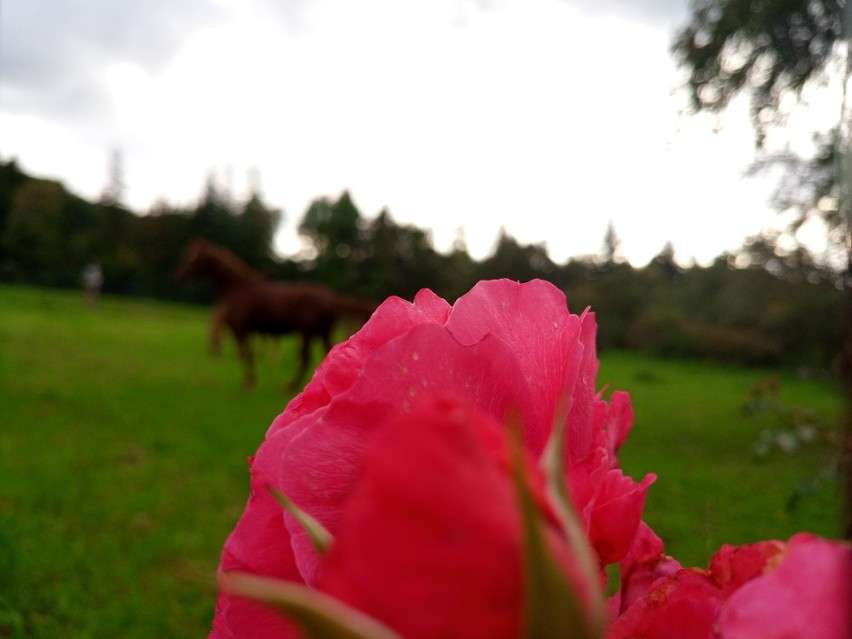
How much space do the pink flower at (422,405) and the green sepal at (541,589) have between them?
0.06 m

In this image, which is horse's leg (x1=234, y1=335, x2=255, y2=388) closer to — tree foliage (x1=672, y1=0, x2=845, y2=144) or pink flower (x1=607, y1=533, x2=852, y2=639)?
tree foliage (x1=672, y1=0, x2=845, y2=144)

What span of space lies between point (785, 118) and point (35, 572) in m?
7.44

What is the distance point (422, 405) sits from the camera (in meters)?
0.27

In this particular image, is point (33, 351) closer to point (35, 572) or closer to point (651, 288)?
point (35, 572)

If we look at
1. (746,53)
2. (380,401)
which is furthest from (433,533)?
(746,53)

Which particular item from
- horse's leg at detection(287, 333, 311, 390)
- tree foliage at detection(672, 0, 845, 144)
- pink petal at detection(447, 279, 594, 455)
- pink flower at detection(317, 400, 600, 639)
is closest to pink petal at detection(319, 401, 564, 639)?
pink flower at detection(317, 400, 600, 639)

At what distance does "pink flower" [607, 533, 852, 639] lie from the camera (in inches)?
8.3

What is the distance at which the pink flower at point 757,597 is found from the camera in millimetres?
210

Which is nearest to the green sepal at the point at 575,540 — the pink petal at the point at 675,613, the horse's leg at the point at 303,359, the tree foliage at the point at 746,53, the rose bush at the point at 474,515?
the rose bush at the point at 474,515

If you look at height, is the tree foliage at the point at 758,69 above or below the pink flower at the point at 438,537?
above

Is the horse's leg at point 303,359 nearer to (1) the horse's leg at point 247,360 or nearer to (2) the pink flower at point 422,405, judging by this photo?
(1) the horse's leg at point 247,360

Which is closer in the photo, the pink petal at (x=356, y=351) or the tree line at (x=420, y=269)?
the pink petal at (x=356, y=351)

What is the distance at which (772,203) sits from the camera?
6969 millimetres

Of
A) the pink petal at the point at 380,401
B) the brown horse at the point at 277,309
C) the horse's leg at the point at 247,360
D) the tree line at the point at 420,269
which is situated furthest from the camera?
the brown horse at the point at 277,309
